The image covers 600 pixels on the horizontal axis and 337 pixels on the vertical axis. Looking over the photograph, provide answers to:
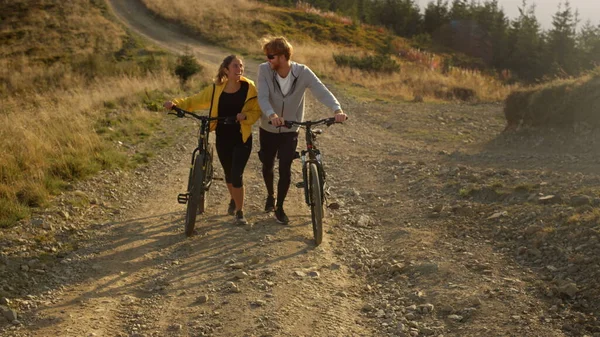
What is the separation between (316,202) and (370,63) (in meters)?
24.4

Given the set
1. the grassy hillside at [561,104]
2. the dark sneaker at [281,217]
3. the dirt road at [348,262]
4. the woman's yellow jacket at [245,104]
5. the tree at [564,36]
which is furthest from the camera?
the tree at [564,36]

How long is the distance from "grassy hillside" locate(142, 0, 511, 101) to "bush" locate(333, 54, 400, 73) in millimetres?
450

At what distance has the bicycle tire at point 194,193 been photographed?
693 cm

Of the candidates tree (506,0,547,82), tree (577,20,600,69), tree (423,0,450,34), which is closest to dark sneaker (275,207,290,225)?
tree (577,20,600,69)

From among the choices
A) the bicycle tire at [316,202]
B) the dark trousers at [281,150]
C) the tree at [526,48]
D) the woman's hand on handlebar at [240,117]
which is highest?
the tree at [526,48]

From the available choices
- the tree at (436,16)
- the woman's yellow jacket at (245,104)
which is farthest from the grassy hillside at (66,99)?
the tree at (436,16)

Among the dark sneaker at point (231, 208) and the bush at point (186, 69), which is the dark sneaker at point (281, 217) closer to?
the dark sneaker at point (231, 208)

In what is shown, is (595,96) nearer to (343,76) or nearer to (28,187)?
(28,187)

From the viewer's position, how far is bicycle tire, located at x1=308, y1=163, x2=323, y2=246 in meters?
6.73

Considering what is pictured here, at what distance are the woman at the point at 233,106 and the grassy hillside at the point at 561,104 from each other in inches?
288

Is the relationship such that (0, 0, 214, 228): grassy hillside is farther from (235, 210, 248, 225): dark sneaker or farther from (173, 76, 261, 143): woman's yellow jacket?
(235, 210, 248, 225): dark sneaker

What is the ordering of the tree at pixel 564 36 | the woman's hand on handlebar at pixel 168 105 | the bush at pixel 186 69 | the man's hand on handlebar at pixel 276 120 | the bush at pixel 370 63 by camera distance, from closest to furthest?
the man's hand on handlebar at pixel 276 120 → the woman's hand on handlebar at pixel 168 105 → the bush at pixel 186 69 → the bush at pixel 370 63 → the tree at pixel 564 36

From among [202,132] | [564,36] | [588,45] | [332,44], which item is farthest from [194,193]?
[588,45]

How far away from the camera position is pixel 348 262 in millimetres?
6488
